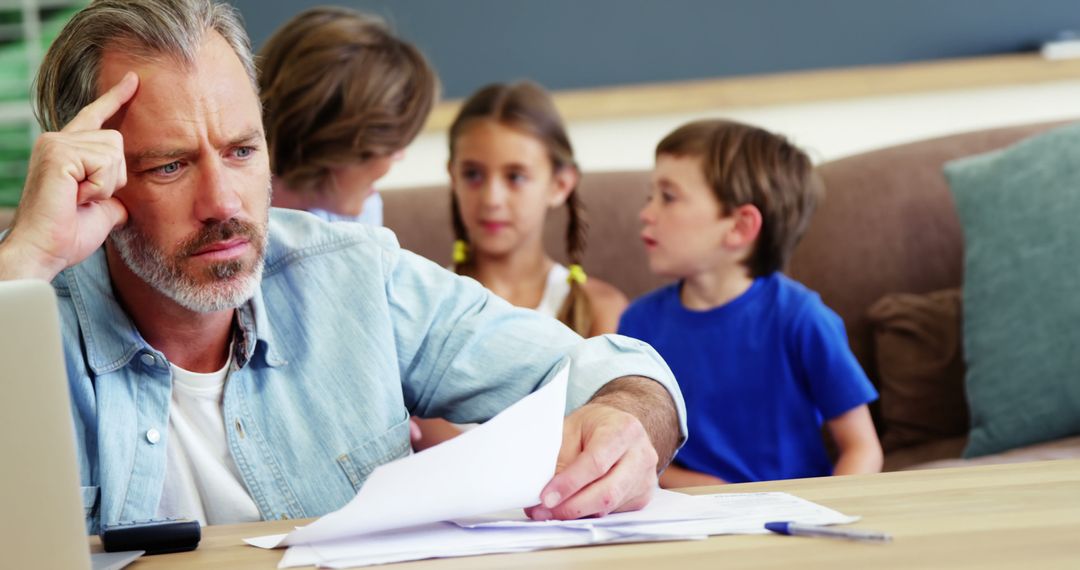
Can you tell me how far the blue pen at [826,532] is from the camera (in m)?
0.87

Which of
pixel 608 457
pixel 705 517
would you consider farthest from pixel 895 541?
pixel 608 457

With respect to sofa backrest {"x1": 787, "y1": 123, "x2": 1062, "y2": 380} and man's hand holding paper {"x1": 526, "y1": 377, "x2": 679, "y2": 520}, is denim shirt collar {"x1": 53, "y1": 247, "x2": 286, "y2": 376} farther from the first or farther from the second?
sofa backrest {"x1": 787, "y1": 123, "x2": 1062, "y2": 380}

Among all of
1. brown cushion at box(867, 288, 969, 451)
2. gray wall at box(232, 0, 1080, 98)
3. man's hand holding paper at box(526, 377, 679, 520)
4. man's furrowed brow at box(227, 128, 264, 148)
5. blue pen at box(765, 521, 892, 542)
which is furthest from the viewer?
gray wall at box(232, 0, 1080, 98)

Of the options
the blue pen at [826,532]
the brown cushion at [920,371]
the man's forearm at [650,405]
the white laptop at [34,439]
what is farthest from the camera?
the brown cushion at [920,371]

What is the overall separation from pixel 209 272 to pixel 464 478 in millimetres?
475

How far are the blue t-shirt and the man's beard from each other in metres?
1.19

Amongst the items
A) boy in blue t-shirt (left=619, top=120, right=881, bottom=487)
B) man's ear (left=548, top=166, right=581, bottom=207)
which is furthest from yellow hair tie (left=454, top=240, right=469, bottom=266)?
boy in blue t-shirt (left=619, top=120, right=881, bottom=487)

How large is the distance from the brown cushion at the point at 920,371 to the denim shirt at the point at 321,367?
4.10ft

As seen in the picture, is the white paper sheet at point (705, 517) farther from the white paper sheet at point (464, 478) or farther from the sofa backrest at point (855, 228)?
the sofa backrest at point (855, 228)

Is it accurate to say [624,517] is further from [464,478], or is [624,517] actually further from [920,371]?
[920,371]

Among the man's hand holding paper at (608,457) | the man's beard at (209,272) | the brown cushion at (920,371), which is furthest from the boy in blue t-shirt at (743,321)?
the man's beard at (209,272)

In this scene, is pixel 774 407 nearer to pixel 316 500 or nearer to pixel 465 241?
pixel 465 241

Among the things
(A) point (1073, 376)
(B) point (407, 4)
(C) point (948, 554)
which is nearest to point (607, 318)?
(A) point (1073, 376)

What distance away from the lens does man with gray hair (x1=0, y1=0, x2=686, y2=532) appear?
1232 mm
